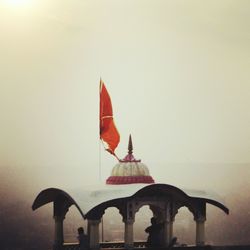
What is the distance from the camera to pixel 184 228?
910 cm

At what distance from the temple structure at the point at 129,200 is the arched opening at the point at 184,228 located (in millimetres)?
1879

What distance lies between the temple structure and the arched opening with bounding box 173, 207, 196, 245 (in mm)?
1879

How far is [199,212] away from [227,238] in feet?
8.96

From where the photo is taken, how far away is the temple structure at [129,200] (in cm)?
627

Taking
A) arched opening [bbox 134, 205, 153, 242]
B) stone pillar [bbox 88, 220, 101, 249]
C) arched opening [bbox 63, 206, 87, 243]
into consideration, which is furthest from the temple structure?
arched opening [bbox 134, 205, 153, 242]

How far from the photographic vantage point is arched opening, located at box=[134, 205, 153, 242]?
898 cm

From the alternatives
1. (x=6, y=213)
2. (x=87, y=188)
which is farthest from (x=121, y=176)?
(x=6, y=213)

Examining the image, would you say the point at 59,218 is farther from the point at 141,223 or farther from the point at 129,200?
the point at 141,223

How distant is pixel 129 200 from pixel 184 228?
9.88 ft

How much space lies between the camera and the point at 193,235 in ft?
29.9

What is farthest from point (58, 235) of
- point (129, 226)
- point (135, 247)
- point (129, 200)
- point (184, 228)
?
point (184, 228)

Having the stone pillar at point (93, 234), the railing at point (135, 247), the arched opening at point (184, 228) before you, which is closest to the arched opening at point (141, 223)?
the arched opening at point (184, 228)

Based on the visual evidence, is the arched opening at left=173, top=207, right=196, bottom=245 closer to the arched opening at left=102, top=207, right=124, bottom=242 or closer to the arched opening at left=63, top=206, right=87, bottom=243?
the arched opening at left=102, top=207, right=124, bottom=242

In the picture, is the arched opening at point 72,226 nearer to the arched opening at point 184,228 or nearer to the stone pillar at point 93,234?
the arched opening at point 184,228
